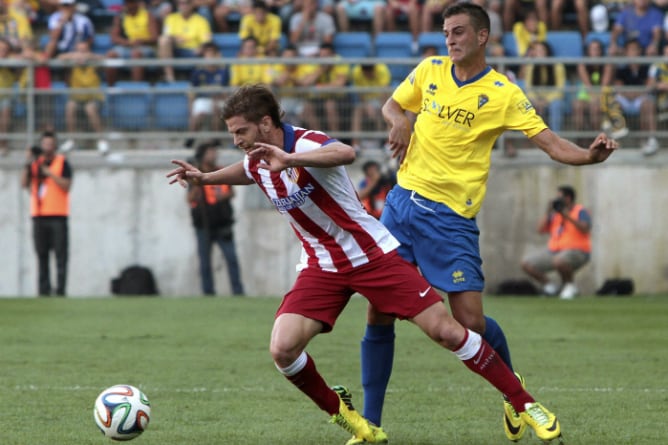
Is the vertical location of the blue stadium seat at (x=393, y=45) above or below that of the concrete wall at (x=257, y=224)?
above

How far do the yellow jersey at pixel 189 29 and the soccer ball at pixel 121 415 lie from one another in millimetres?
13543

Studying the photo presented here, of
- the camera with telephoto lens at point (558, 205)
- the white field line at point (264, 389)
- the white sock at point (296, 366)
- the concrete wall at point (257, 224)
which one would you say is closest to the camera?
the white sock at point (296, 366)

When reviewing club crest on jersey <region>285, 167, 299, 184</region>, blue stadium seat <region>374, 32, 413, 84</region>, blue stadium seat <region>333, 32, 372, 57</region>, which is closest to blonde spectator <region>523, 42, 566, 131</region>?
blue stadium seat <region>374, 32, 413, 84</region>

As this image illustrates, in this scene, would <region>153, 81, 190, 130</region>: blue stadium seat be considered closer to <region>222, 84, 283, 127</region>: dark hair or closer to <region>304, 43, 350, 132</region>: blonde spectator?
<region>304, 43, 350, 132</region>: blonde spectator

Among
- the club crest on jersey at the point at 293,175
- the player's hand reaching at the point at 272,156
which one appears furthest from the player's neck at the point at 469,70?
the player's hand reaching at the point at 272,156

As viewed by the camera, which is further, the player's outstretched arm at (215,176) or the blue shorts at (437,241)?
the blue shorts at (437,241)

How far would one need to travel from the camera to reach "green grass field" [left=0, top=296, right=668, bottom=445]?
23.8ft

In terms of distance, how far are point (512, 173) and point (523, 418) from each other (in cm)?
1276

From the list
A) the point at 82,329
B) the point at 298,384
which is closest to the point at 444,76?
the point at 298,384

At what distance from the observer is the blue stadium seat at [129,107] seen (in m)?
18.5

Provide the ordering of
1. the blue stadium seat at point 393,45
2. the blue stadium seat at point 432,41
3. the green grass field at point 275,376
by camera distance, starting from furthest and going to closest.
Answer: the blue stadium seat at point 393,45 < the blue stadium seat at point 432,41 < the green grass field at point 275,376

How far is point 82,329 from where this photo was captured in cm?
1334

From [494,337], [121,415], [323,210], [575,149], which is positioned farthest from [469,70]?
[121,415]

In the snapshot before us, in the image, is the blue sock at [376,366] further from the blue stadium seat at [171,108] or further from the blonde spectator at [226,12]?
the blonde spectator at [226,12]
